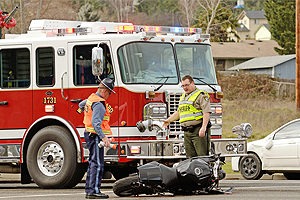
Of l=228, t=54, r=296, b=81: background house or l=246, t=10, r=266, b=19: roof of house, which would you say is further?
l=246, t=10, r=266, b=19: roof of house

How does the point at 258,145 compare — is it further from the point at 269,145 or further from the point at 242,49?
the point at 242,49

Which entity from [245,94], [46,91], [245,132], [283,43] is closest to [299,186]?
[245,132]

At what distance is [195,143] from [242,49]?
78.6 meters

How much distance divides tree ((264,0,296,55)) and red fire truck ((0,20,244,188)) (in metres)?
62.7

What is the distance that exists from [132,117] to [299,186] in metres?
3.22

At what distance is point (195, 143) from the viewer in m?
14.6

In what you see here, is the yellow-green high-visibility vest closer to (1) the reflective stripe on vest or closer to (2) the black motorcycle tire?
(1) the reflective stripe on vest

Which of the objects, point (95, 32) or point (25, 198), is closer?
point (25, 198)

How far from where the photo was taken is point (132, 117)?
50.5ft

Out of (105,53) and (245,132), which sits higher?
(105,53)

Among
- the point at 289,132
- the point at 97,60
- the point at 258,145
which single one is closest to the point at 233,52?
the point at 258,145

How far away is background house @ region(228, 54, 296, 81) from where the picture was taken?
3155 inches

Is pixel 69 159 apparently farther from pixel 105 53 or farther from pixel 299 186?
pixel 299 186

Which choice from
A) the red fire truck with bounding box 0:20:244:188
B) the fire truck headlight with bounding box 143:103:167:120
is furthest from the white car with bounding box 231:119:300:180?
the fire truck headlight with bounding box 143:103:167:120
